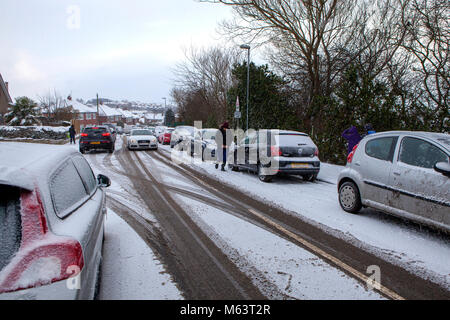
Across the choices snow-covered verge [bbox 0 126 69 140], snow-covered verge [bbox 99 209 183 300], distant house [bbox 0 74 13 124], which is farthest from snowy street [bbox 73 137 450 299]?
distant house [bbox 0 74 13 124]

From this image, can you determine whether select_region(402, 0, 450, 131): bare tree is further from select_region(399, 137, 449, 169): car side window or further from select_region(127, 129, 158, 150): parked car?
select_region(127, 129, 158, 150): parked car

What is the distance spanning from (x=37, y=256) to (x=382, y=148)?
18.7 feet

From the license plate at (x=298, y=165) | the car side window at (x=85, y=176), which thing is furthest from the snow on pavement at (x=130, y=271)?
the license plate at (x=298, y=165)

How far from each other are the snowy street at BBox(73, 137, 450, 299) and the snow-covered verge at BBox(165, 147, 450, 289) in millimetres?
17

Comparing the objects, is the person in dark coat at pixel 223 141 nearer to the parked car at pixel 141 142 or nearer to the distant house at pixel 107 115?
the parked car at pixel 141 142

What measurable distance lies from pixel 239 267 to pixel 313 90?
636 inches

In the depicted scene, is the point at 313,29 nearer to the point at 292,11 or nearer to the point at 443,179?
the point at 292,11

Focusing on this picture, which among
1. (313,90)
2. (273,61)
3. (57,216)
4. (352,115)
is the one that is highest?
(273,61)

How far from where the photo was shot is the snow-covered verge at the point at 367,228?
13.3 feet

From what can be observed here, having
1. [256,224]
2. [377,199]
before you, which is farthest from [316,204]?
[256,224]

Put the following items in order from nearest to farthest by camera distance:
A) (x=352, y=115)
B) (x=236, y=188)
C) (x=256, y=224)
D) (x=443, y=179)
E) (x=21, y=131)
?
(x=443, y=179) < (x=256, y=224) < (x=236, y=188) < (x=352, y=115) < (x=21, y=131)

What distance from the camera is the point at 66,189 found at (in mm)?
2699

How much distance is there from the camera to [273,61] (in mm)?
19859

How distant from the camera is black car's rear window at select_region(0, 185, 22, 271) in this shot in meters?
1.86
